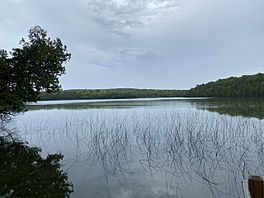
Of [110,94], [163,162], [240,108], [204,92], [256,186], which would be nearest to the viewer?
[256,186]

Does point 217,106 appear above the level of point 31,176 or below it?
above

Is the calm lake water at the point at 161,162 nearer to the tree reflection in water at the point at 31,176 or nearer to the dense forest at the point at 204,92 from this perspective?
the tree reflection in water at the point at 31,176

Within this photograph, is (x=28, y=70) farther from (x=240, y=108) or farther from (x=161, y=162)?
(x=240, y=108)

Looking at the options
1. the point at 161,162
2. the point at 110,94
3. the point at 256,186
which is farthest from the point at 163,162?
the point at 110,94

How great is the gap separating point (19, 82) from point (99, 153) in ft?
17.6

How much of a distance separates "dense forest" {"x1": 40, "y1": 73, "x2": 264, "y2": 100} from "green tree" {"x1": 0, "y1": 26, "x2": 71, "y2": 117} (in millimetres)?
→ 36701

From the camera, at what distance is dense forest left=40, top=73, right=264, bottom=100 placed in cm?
6302

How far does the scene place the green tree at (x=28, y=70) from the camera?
40.6 ft

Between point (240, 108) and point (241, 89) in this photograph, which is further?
point (241, 89)

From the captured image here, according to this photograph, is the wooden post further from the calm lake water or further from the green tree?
the green tree

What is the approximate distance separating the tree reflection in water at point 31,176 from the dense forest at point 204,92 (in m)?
40.7

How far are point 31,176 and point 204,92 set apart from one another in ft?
249

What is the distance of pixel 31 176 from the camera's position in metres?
7.16

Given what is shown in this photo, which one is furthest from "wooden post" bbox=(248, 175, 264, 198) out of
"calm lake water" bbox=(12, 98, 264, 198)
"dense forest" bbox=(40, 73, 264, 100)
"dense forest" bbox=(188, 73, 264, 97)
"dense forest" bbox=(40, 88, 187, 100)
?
"dense forest" bbox=(40, 88, 187, 100)
